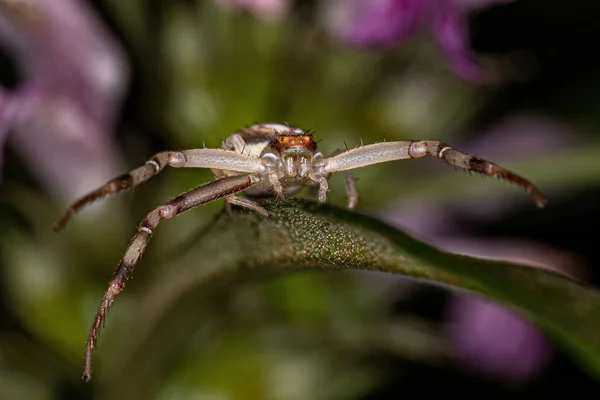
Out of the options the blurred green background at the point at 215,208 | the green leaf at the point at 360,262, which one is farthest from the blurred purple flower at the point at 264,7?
the green leaf at the point at 360,262

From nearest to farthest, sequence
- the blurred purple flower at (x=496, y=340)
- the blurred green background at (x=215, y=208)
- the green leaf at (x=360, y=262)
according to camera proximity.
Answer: the green leaf at (x=360, y=262) < the blurred green background at (x=215, y=208) < the blurred purple flower at (x=496, y=340)

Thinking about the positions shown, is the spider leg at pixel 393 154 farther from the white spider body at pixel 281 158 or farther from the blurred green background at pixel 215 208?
the blurred green background at pixel 215 208

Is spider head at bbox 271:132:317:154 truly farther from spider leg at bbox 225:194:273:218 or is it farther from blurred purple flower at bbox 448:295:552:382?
blurred purple flower at bbox 448:295:552:382

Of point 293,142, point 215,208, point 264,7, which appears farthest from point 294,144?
point 264,7

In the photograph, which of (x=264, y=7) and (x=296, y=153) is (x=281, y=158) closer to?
(x=296, y=153)

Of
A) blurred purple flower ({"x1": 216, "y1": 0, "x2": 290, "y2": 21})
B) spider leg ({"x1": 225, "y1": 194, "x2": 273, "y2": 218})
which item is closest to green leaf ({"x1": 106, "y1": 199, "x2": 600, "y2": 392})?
spider leg ({"x1": 225, "y1": 194, "x2": 273, "y2": 218})

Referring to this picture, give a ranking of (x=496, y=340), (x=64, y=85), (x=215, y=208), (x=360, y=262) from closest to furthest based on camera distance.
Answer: (x=360, y=262)
(x=215, y=208)
(x=64, y=85)
(x=496, y=340)
